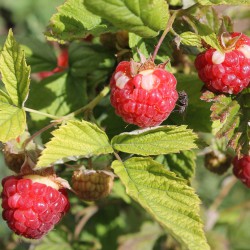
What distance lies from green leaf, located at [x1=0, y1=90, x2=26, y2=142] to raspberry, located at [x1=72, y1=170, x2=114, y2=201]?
0.22 meters

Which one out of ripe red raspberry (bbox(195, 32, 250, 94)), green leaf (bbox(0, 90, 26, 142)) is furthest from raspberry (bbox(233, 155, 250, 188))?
green leaf (bbox(0, 90, 26, 142))

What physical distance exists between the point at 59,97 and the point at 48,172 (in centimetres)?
39

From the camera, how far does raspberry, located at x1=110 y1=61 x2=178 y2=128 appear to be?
1300mm

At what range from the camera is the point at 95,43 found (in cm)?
186

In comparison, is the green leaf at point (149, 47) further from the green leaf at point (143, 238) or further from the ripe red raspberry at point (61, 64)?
the green leaf at point (143, 238)

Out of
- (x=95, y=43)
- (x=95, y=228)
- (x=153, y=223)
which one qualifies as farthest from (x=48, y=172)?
(x=153, y=223)

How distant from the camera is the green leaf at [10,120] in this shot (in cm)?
137

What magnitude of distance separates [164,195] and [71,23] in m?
0.50

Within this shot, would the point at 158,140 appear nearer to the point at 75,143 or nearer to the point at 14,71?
the point at 75,143

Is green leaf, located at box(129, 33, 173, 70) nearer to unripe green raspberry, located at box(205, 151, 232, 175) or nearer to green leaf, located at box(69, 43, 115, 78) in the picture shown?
green leaf, located at box(69, 43, 115, 78)

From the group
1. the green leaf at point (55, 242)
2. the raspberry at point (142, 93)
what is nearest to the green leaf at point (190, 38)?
the raspberry at point (142, 93)

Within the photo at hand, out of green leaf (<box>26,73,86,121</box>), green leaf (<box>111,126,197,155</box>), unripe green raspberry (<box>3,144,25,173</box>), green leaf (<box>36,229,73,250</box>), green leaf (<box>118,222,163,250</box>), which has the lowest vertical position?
green leaf (<box>118,222,163,250</box>)

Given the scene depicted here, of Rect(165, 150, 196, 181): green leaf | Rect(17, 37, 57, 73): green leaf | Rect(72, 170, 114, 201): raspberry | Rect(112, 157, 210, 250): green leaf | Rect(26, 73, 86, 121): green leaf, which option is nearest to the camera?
Rect(112, 157, 210, 250): green leaf

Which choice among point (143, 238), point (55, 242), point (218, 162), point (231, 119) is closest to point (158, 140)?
point (231, 119)
